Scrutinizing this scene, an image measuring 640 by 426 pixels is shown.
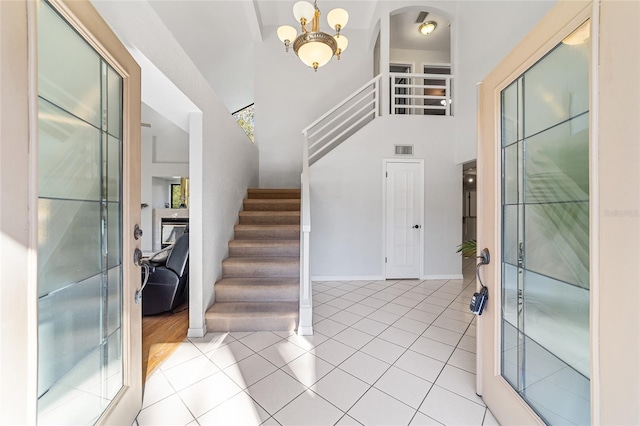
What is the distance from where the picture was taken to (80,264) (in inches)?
41.0

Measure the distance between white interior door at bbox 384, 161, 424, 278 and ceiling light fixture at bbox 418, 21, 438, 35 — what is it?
3.03 m

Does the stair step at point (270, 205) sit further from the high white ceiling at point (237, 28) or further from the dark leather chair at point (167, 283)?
the high white ceiling at point (237, 28)

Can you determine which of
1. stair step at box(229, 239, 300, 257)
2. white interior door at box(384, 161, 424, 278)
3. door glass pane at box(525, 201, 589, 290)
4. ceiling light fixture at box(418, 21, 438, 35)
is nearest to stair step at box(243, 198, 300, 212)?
stair step at box(229, 239, 300, 257)

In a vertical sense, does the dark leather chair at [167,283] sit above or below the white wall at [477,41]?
below

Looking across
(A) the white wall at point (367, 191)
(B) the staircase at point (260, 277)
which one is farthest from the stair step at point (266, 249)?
(A) the white wall at point (367, 191)

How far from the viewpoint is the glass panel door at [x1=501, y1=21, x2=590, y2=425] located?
962 millimetres

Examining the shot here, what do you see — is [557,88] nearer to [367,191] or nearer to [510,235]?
[510,235]

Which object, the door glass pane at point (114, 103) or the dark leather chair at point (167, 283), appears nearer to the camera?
the door glass pane at point (114, 103)

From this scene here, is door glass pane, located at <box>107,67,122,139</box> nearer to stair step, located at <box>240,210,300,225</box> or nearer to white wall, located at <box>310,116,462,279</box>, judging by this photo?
stair step, located at <box>240,210,300,225</box>

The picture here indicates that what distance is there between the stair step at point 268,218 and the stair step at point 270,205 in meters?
0.25

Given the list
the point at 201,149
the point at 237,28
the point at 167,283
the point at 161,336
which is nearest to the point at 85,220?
the point at 201,149

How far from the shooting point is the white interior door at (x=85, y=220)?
2.85 ft

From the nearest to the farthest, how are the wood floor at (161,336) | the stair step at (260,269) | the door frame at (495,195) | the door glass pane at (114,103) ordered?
1. the door frame at (495,195)
2. the door glass pane at (114,103)
3. the wood floor at (161,336)
4. the stair step at (260,269)

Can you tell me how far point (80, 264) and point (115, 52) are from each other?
100 cm
